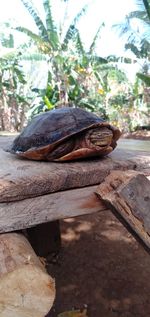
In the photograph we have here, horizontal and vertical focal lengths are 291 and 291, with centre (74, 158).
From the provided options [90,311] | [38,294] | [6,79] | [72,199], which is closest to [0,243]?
[38,294]

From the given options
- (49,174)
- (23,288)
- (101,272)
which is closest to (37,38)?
(101,272)

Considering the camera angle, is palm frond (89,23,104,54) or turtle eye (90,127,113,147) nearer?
turtle eye (90,127,113,147)

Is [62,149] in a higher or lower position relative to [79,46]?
lower

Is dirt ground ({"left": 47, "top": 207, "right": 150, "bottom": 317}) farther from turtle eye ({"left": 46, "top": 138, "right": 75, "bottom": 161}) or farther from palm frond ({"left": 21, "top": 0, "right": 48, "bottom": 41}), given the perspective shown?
palm frond ({"left": 21, "top": 0, "right": 48, "bottom": 41})

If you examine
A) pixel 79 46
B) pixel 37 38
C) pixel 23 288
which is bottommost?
pixel 23 288

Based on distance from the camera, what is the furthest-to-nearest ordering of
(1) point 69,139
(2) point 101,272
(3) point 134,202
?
(2) point 101,272 < (1) point 69,139 < (3) point 134,202

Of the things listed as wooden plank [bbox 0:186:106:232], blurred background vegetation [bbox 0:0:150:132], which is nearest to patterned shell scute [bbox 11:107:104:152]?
wooden plank [bbox 0:186:106:232]

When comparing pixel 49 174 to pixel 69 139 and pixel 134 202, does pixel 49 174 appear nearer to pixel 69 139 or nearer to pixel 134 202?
pixel 69 139

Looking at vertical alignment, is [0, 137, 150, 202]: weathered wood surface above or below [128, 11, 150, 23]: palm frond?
below
